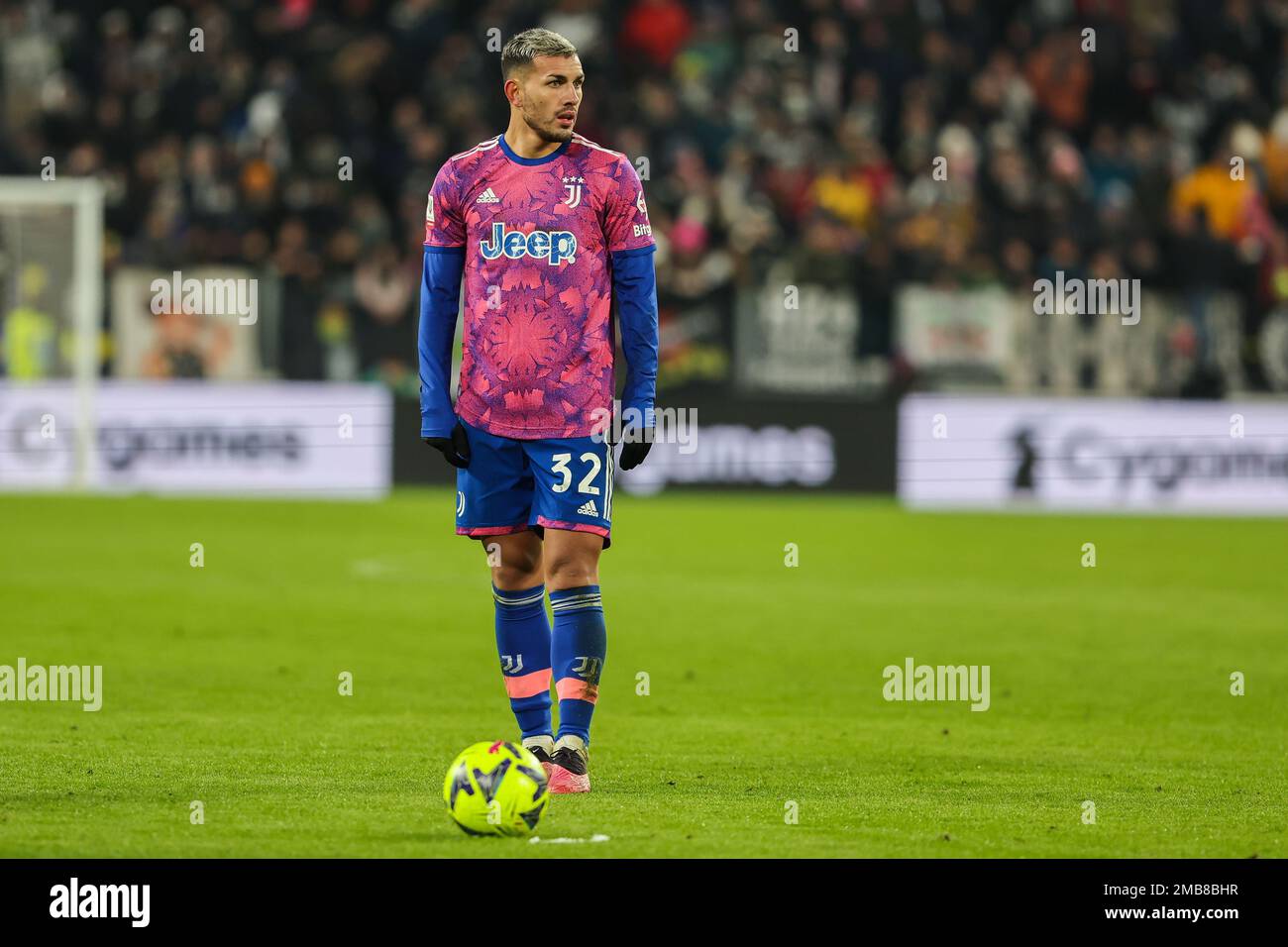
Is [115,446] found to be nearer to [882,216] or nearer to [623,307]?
[882,216]

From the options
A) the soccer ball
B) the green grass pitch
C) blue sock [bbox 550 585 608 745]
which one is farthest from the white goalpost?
the soccer ball

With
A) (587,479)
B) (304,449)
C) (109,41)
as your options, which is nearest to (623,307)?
(587,479)

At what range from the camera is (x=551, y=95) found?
7.34 metres

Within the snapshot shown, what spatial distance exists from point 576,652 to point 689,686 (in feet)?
11.1

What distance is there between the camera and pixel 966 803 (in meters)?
7.46

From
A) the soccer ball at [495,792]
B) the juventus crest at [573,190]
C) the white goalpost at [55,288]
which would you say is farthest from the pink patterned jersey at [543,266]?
the white goalpost at [55,288]

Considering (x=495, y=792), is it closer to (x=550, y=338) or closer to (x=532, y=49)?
(x=550, y=338)

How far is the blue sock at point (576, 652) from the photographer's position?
743cm

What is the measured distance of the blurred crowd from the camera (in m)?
22.7

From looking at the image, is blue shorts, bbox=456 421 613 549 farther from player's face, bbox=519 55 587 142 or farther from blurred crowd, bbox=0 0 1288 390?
blurred crowd, bbox=0 0 1288 390

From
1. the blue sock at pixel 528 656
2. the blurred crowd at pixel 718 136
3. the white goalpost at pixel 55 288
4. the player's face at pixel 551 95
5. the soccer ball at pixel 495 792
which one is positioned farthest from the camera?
the blurred crowd at pixel 718 136

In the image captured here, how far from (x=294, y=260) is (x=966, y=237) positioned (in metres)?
7.01

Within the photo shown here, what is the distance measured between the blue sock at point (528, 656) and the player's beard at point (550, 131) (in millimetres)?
1519

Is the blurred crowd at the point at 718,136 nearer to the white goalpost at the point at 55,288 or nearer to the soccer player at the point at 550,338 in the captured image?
the white goalpost at the point at 55,288
